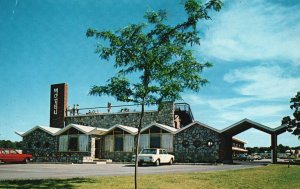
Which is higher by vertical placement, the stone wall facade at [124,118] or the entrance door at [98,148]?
the stone wall facade at [124,118]

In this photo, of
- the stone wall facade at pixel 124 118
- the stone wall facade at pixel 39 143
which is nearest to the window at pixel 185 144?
the stone wall facade at pixel 124 118

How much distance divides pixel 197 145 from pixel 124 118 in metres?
11.7

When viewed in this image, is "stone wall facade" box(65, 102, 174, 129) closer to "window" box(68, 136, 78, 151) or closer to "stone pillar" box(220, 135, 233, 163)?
"window" box(68, 136, 78, 151)

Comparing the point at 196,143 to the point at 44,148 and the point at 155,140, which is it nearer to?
the point at 155,140

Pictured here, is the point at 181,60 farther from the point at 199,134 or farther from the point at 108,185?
the point at 199,134

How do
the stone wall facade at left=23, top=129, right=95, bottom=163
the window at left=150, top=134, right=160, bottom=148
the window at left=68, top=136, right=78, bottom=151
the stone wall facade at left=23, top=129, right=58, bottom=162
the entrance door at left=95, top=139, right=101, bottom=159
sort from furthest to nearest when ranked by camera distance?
the stone wall facade at left=23, top=129, right=58, bottom=162, the entrance door at left=95, top=139, right=101, bottom=159, the window at left=68, top=136, right=78, bottom=151, the window at left=150, top=134, right=160, bottom=148, the stone wall facade at left=23, top=129, right=95, bottom=163

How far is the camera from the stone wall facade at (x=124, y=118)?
39625mm

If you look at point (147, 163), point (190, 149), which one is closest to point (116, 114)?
point (190, 149)

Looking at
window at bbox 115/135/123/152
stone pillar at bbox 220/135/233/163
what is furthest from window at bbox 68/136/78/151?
stone pillar at bbox 220/135/233/163

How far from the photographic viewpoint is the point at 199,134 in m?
33.8

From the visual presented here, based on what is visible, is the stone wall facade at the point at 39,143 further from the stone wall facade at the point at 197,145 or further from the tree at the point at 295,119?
the tree at the point at 295,119

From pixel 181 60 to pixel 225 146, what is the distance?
83.0 ft

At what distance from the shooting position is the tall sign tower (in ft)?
148

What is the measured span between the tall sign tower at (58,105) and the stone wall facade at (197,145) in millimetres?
17980
